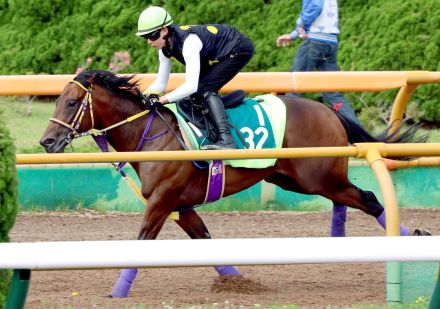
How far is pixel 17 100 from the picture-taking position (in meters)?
12.0

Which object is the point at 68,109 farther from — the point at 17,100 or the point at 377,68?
the point at 17,100

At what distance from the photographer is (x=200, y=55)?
7.32 meters

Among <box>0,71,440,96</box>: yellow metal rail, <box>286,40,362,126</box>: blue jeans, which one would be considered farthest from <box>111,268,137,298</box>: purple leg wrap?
<box>286,40,362,126</box>: blue jeans

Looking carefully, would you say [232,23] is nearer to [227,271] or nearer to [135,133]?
[135,133]

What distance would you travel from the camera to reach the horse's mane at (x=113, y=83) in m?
7.26

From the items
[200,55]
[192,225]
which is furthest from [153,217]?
[200,55]

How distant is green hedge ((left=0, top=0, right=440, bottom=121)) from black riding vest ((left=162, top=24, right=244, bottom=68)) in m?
3.06

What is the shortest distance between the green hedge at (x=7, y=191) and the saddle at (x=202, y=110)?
269cm

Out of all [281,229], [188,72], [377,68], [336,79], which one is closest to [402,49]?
[377,68]

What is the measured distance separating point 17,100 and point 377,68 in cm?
386

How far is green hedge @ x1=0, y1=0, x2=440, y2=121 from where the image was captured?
399 inches

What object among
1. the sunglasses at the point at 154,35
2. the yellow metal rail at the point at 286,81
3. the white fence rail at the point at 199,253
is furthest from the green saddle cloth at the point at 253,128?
the white fence rail at the point at 199,253

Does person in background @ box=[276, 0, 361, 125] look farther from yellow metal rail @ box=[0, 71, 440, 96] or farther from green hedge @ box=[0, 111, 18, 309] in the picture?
green hedge @ box=[0, 111, 18, 309]

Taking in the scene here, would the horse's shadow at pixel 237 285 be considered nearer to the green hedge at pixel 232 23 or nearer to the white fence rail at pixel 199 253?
the white fence rail at pixel 199 253
